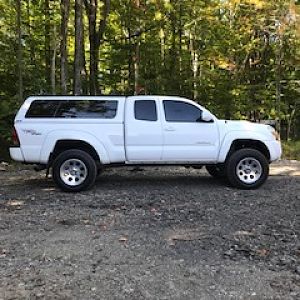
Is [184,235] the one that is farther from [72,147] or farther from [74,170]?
[72,147]

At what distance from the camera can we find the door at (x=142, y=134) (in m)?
8.70

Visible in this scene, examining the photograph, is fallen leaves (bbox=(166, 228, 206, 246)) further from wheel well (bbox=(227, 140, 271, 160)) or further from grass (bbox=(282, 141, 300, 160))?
grass (bbox=(282, 141, 300, 160))

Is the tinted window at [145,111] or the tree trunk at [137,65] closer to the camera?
the tinted window at [145,111]

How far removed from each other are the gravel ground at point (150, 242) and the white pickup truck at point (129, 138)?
51 centimetres

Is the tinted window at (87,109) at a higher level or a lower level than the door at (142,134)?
higher

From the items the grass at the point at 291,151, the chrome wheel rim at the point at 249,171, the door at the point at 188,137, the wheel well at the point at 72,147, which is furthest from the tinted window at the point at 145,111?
the grass at the point at 291,151

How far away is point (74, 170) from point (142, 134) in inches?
55.8

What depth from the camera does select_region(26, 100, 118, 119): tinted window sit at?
8.66 metres

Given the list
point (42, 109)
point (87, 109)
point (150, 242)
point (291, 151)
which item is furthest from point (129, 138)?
point (291, 151)

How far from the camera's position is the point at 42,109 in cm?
870

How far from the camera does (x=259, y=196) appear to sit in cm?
827

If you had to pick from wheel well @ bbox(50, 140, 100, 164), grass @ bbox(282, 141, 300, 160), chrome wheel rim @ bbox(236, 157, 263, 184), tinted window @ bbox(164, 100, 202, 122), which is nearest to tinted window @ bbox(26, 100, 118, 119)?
wheel well @ bbox(50, 140, 100, 164)

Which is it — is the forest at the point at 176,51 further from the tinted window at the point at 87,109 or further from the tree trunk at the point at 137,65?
the tinted window at the point at 87,109

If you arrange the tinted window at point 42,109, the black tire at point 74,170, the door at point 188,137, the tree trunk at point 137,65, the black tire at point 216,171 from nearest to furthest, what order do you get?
the black tire at point 74,170 → the tinted window at point 42,109 → the door at point 188,137 → the black tire at point 216,171 → the tree trunk at point 137,65
